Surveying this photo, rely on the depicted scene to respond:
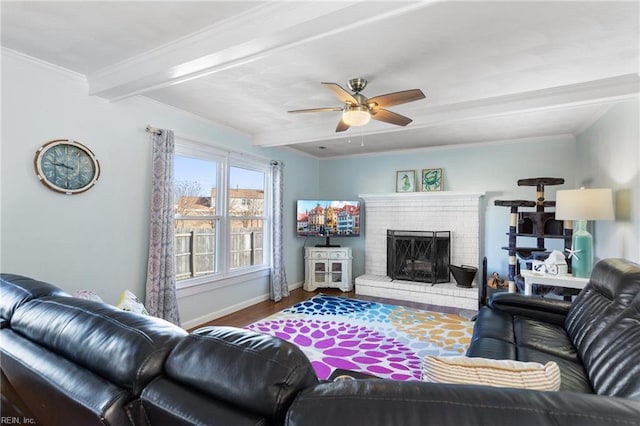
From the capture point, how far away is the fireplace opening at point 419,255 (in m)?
5.02

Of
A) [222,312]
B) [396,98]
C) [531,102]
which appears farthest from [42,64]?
[531,102]

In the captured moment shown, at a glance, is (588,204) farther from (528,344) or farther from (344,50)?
(344,50)

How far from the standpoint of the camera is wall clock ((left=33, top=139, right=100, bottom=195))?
249 cm

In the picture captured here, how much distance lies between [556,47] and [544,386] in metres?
2.25

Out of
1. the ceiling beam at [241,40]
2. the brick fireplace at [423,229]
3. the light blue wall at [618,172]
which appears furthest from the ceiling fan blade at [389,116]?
the brick fireplace at [423,229]

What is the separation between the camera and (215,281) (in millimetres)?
4035

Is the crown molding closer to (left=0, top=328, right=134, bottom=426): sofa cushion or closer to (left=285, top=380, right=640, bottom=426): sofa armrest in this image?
(left=0, top=328, right=134, bottom=426): sofa cushion

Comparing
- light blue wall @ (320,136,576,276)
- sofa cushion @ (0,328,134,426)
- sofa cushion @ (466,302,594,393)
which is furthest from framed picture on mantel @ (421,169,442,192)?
sofa cushion @ (0,328,134,426)

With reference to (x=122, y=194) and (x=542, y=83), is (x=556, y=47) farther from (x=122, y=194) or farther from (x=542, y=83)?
(x=122, y=194)

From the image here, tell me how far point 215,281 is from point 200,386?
3437 millimetres

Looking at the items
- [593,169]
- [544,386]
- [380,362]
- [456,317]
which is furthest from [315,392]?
[593,169]

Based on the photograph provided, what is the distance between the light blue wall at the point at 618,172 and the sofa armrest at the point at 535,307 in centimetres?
89

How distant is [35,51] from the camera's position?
232cm

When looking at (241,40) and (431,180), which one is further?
(431,180)
